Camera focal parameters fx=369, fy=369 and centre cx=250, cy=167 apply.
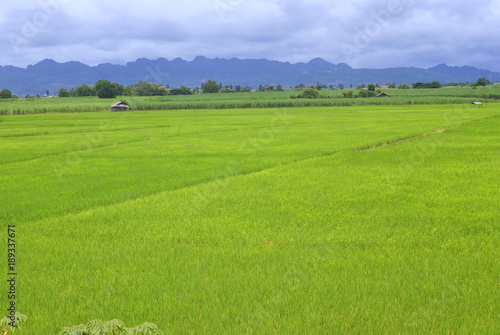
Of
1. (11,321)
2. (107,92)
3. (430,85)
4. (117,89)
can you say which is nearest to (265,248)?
(11,321)

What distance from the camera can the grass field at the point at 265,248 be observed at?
484cm

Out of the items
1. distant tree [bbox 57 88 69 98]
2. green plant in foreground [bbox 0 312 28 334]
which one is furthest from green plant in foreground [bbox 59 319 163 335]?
distant tree [bbox 57 88 69 98]

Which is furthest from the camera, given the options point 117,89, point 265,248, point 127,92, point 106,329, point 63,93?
point 63,93

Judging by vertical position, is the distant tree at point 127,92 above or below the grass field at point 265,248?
above

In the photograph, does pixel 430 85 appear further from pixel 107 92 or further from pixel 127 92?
pixel 107 92

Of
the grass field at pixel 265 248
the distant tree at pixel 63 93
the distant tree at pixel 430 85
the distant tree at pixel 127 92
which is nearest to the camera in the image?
the grass field at pixel 265 248

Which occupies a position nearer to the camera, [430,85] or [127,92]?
[127,92]

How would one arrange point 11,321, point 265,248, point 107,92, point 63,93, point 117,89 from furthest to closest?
1. point 63,93
2. point 117,89
3. point 107,92
4. point 265,248
5. point 11,321

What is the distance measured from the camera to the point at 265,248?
283 inches

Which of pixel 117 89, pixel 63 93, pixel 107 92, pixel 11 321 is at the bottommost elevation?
pixel 11 321

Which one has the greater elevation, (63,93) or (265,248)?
(63,93)

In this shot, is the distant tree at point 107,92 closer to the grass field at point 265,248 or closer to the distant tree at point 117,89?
the distant tree at point 117,89

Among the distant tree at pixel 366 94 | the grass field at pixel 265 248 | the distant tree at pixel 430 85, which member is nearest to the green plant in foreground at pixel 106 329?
the grass field at pixel 265 248

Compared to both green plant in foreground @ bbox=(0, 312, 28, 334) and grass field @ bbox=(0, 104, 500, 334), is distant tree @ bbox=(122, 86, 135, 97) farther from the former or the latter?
green plant in foreground @ bbox=(0, 312, 28, 334)
